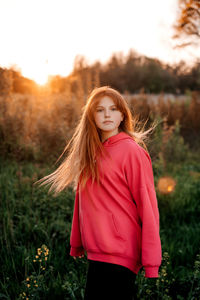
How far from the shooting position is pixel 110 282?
1632 millimetres

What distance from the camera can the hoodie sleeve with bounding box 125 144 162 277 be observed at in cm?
156

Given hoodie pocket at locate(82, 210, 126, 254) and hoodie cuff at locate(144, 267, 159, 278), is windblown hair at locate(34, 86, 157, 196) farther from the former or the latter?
hoodie cuff at locate(144, 267, 159, 278)

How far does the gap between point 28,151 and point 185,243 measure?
3538 mm

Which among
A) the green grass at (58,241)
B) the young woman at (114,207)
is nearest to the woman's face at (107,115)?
the young woman at (114,207)

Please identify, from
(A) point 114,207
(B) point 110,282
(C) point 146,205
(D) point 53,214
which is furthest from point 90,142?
(D) point 53,214

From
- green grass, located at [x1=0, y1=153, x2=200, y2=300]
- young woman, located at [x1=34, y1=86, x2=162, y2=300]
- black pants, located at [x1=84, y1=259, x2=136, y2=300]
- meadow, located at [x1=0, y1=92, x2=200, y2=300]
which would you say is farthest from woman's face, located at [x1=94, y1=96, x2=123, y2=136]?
green grass, located at [x1=0, y1=153, x2=200, y2=300]

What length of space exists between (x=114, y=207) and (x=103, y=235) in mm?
182

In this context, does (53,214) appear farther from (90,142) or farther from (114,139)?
(114,139)

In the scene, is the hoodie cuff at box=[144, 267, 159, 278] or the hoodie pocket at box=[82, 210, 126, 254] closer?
the hoodie cuff at box=[144, 267, 159, 278]

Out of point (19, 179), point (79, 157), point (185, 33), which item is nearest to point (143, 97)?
point (185, 33)

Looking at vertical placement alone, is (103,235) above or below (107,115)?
below

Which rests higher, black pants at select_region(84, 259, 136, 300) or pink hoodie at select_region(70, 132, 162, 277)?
pink hoodie at select_region(70, 132, 162, 277)

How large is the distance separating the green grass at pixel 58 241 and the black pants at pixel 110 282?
1.65 feet

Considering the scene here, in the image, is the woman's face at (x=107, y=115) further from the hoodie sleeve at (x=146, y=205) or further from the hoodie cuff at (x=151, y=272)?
the hoodie cuff at (x=151, y=272)
